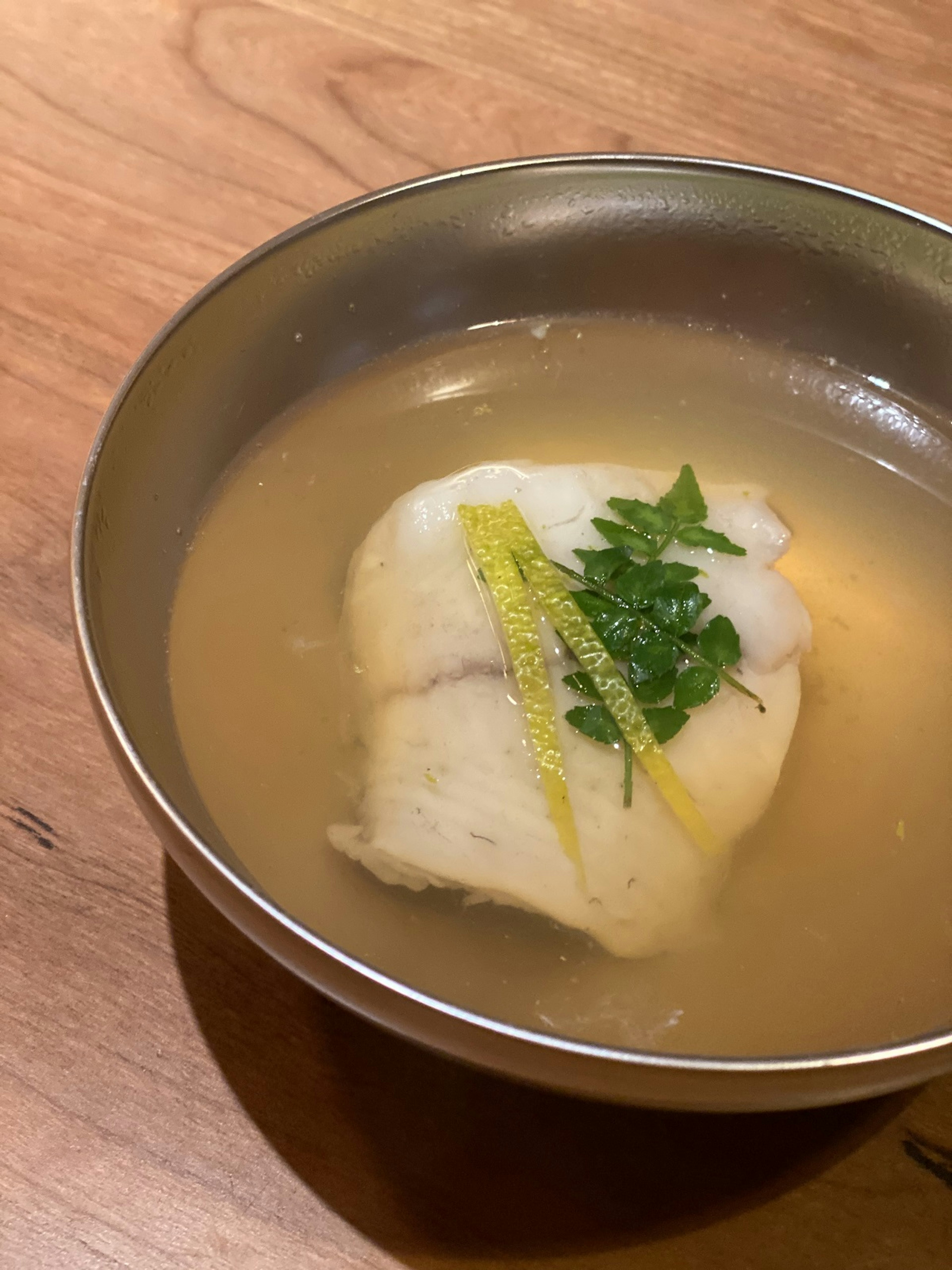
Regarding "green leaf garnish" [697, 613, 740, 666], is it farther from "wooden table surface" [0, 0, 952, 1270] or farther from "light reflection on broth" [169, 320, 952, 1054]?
"wooden table surface" [0, 0, 952, 1270]

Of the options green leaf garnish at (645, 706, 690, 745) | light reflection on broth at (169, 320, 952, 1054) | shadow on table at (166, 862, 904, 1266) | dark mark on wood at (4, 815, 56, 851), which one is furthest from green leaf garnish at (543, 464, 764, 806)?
dark mark on wood at (4, 815, 56, 851)

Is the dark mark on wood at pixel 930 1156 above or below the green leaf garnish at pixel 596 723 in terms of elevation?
below

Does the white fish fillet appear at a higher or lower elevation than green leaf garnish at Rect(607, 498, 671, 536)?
lower

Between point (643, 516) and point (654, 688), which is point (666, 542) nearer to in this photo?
point (643, 516)

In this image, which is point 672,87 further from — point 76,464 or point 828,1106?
point 828,1106

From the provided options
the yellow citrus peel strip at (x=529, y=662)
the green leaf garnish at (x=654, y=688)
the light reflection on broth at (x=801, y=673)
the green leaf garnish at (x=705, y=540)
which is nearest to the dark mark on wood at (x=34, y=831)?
the light reflection on broth at (x=801, y=673)

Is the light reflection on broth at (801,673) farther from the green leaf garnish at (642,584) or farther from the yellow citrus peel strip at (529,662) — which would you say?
the green leaf garnish at (642,584)
